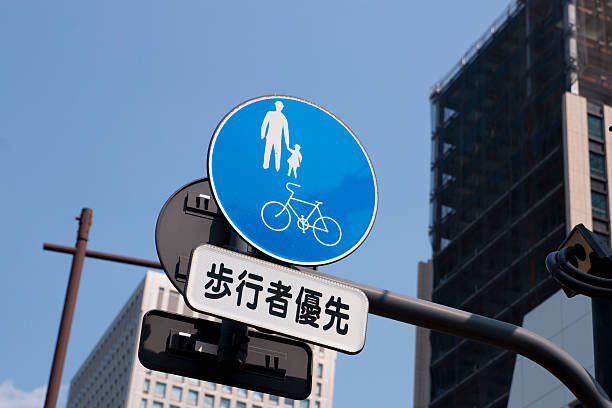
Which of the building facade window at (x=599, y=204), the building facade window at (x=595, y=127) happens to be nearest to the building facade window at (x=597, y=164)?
the building facade window at (x=595, y=127)

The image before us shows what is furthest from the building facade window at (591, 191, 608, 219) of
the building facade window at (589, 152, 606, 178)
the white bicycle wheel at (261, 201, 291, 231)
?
the white bicycle wheel at (261, 201, 291, 231)

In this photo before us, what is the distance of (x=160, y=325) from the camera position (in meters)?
3.82

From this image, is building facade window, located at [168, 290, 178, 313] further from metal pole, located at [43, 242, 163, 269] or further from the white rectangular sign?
the white rectangular sign

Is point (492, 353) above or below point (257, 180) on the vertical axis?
above

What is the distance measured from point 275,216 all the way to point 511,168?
74739 millimetres

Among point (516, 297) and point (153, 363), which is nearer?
point (153, 363)

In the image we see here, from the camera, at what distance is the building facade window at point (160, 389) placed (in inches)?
4483

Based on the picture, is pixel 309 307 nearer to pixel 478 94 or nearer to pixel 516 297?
pixel 516 297

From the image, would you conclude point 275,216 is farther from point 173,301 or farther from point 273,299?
point 173,301

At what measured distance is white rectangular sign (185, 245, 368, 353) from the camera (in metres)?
3.43

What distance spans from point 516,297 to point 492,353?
431cm

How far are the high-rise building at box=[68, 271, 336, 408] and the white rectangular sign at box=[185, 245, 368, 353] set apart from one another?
347ft

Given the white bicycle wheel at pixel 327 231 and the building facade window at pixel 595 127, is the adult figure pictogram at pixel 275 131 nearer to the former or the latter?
the white bicycle wheel at pixel 327 231

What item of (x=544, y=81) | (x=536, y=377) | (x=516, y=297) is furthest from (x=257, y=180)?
(x=544, y=81)
